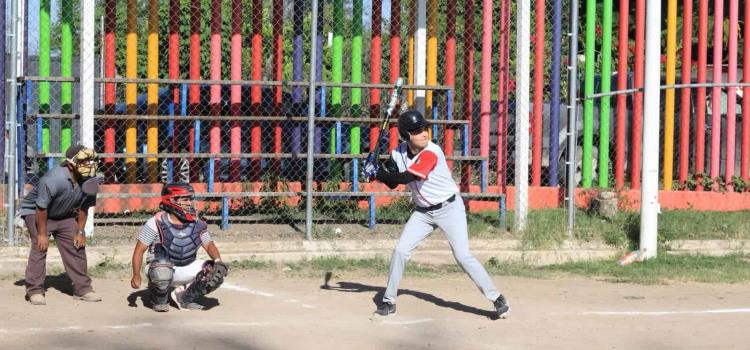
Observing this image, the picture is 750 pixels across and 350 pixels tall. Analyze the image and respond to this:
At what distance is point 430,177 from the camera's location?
8.88 meters

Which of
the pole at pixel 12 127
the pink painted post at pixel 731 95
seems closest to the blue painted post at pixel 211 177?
the pole at pixel 12 127

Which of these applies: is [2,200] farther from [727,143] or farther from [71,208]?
[727,143]

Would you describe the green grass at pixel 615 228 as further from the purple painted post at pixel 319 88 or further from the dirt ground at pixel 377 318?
the purple painted post at pixel 319 88

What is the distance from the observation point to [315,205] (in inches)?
546

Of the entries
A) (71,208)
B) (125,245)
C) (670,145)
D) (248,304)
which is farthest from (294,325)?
(670,145)

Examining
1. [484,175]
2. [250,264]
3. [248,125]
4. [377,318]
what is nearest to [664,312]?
[377,318]

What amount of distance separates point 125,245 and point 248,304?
8.70ft

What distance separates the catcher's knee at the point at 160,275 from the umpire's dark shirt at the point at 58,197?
0.92 m

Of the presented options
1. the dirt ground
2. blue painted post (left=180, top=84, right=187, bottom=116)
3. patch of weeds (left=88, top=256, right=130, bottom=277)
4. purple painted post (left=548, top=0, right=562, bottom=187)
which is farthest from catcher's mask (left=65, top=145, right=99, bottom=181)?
purple painted post (left=548, top=0, right=562, bottom=187)

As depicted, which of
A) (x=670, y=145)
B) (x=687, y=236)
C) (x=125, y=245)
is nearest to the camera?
(x=125, y=245)

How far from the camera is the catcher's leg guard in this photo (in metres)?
8.70

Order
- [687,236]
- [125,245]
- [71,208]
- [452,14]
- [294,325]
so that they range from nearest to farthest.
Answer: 1. [294,325]
2. [71,208]
3. [125,245]
4. [687,236]
5. [452,14]

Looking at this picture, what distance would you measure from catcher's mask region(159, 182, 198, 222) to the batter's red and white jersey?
164cm

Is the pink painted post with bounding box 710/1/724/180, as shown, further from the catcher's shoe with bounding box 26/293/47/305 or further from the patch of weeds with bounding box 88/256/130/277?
the catcher's shoe with bounding box 26/293/47/305
